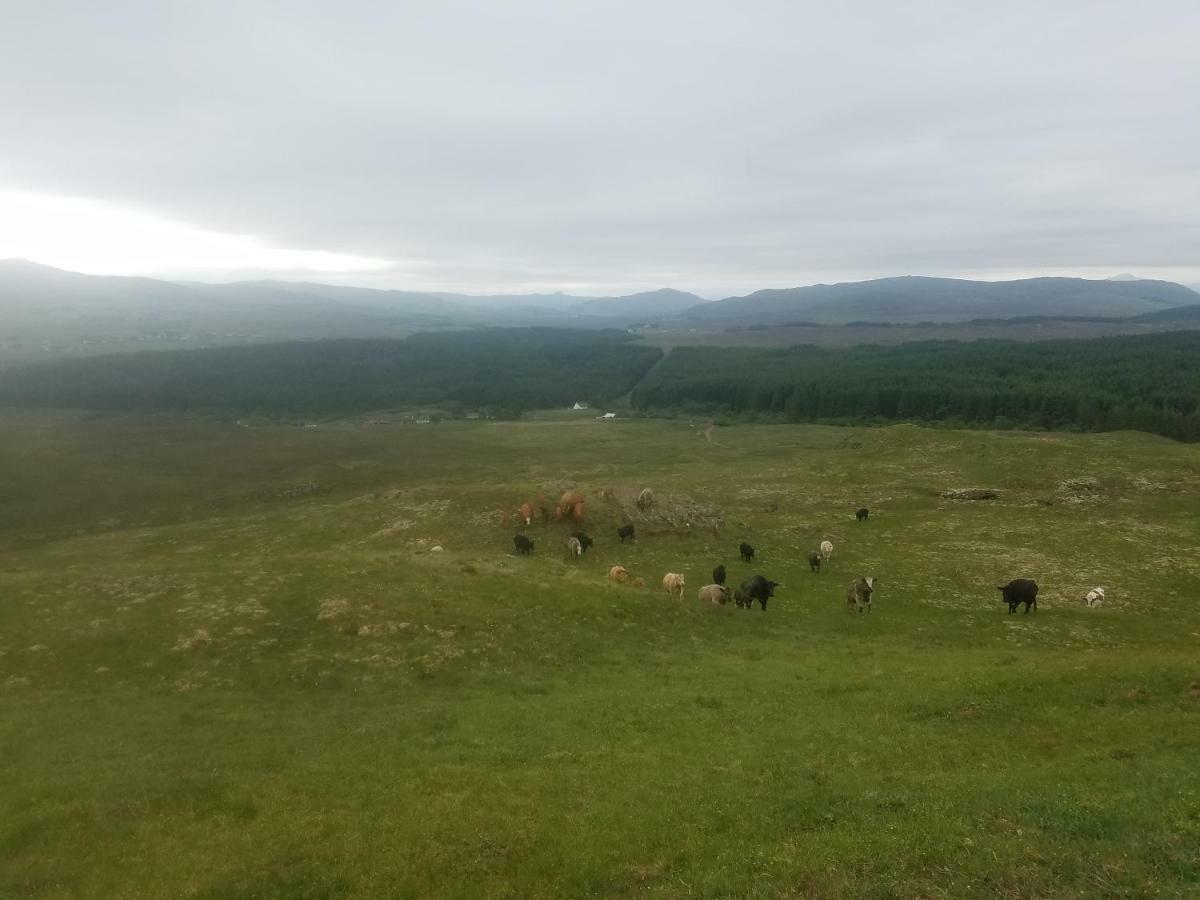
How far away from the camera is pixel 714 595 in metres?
35.0

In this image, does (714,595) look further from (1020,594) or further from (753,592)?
(1020,594)

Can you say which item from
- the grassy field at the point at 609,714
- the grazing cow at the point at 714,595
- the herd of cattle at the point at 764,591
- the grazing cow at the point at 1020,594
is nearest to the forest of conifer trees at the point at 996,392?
the grassy field at the point at 609,714

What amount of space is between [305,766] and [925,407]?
155008 millimetres

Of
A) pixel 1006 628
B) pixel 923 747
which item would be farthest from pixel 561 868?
pixel 1006 628

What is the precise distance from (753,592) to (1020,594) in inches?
541

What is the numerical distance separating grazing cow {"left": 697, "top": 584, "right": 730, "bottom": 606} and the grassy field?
0.69m

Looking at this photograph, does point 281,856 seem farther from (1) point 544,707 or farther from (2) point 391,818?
(1) point 544,707

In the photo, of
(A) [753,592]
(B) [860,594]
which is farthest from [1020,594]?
(A) [753,592]

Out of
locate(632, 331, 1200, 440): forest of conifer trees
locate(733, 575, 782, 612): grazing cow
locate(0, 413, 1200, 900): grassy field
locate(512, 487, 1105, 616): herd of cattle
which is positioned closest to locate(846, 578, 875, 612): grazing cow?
locate(512, 487, 1105, 616): herd of cattle

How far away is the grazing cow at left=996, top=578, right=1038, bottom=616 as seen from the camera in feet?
113

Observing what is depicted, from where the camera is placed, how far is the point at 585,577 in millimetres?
37125

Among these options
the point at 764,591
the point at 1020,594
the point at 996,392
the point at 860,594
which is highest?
the point at 996,392

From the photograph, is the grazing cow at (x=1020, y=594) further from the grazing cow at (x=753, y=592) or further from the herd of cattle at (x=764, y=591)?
the grazing cow at (x=753, y=592)

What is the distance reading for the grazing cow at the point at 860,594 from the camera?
1409 inches
